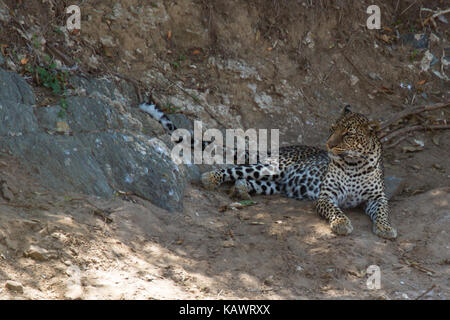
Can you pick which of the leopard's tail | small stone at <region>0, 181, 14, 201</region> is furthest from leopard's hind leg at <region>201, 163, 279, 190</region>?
small stone at <region>0, 181, 14, 201</region>

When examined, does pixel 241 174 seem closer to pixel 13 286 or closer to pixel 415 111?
pixel 415 111

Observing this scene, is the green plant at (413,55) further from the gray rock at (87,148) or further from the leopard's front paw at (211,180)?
the gray rock at (87,148)

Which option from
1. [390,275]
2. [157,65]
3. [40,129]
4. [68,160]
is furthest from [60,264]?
[157,65]

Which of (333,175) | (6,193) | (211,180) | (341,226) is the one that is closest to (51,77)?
(6,193)

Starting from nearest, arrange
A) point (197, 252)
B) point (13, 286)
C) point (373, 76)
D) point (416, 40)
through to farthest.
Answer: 1. point (13, 286)
2. point (197, 252)
3. point (373, 76)
4. point (416, 40)

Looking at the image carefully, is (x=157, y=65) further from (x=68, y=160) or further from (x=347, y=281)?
(x=347, y=281)

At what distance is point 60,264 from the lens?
507 centimetres

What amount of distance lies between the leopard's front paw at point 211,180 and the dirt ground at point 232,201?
0.51ft

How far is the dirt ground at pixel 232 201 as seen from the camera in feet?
17.4

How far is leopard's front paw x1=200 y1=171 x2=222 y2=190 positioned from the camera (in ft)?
27.2

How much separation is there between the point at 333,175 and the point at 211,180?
177cm

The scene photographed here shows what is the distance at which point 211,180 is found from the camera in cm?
833

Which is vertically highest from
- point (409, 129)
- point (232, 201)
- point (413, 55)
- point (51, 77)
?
point (413, 55)

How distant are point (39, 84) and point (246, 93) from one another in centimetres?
395
